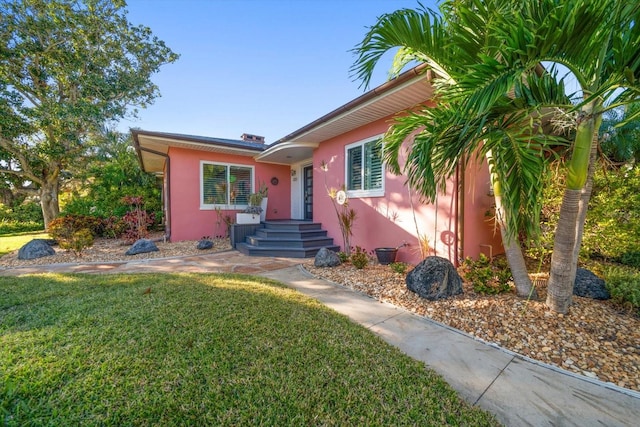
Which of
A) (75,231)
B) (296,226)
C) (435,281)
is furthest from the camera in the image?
(75,231)

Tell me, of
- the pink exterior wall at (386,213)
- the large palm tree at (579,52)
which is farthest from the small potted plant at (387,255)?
the large palm tree at (579,52)

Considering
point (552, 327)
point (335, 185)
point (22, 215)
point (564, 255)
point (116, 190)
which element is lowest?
point (552, 327)

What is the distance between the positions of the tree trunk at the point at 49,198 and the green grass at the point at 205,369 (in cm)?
1248

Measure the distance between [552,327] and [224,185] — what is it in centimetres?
961

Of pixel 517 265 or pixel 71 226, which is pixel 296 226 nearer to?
pixel 517 265

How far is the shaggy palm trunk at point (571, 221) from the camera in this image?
2.68m

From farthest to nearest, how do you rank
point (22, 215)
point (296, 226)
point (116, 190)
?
point (22, 215) → point (116, 190) → point (296, 226)

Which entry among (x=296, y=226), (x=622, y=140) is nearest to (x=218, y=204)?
(x=296, y=226)

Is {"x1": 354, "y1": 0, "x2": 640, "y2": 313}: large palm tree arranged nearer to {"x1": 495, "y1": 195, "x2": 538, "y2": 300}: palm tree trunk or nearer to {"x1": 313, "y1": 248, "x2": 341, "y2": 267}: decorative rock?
{"x1": 495, "y1": 195, "x2": 538, "y2": 300}: palm tree trunk

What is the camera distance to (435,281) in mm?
3832

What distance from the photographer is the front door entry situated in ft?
33.5

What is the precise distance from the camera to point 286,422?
1.60 m

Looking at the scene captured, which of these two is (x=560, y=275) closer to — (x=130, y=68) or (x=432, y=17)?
(x=432, y=17)

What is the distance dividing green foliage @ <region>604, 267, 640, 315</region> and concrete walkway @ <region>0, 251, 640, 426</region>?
1.90 meters
